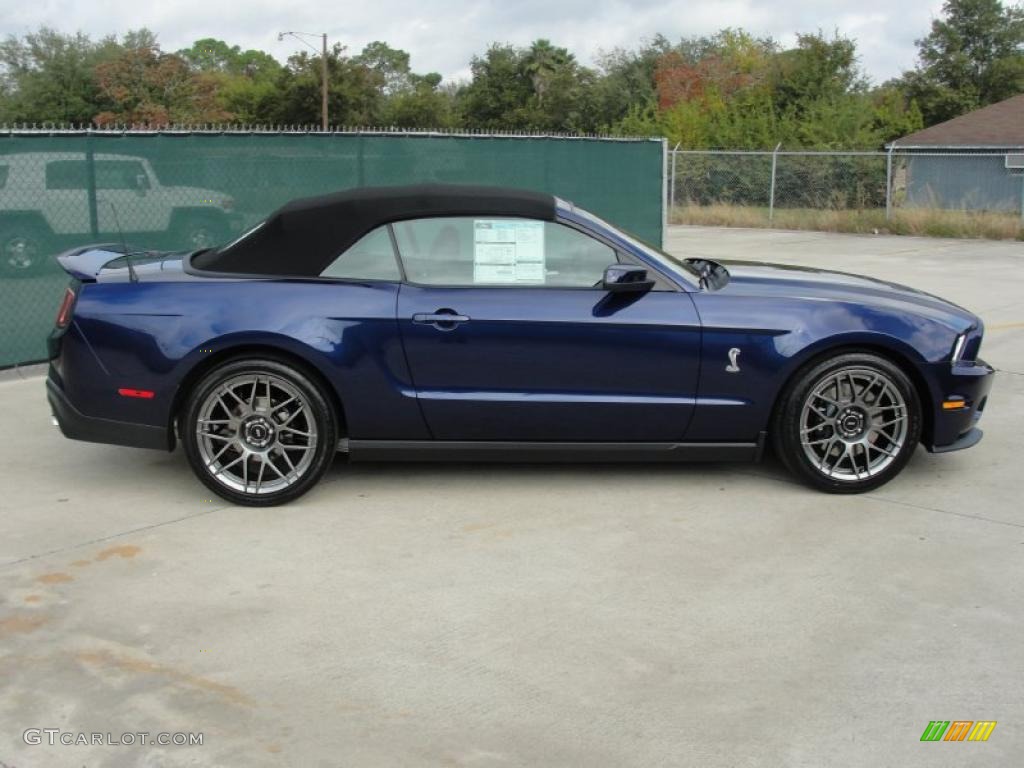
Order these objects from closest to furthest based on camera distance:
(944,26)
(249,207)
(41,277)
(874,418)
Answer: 1. (874,418)
2. (41,277)
3. (249,207)
4. (944,26)

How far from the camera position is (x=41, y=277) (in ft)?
29.0

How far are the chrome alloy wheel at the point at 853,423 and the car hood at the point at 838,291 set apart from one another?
0.41 m

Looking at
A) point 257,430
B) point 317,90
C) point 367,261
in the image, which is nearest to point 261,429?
point 257,430

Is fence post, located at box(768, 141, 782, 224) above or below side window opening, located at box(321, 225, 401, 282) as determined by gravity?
above

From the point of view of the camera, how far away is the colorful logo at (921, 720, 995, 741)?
338 cm

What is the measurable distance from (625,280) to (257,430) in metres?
1.93

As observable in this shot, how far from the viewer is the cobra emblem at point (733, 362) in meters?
5.50

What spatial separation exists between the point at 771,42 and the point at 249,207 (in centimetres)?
7442

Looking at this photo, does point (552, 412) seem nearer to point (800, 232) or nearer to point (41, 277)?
point (41, 277)

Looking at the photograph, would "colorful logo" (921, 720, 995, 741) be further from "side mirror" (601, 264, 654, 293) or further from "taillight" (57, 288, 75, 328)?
"taillight" (57, 288, 75, 328)

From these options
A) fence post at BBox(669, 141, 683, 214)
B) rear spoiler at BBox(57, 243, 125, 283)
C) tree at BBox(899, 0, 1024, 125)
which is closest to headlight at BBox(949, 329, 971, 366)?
rear spoiler at BBox(57, 243, 125, 283)

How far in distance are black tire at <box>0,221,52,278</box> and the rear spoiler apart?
108 inches

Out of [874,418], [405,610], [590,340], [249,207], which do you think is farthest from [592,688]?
[249,207]

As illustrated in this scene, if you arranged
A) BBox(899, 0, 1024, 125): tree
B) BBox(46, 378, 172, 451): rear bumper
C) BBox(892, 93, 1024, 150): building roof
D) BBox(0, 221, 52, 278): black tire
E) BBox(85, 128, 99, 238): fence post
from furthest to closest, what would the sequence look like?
BBox(899, 0, 1024, 125): tree
BBox(892, 93, 1024, 150): building roof
BBox(85, 128, 99, 238): fence post
BBox(0, 221, 52, 278): black tire
BBox(46, 378, 172, 451): rear bumper
